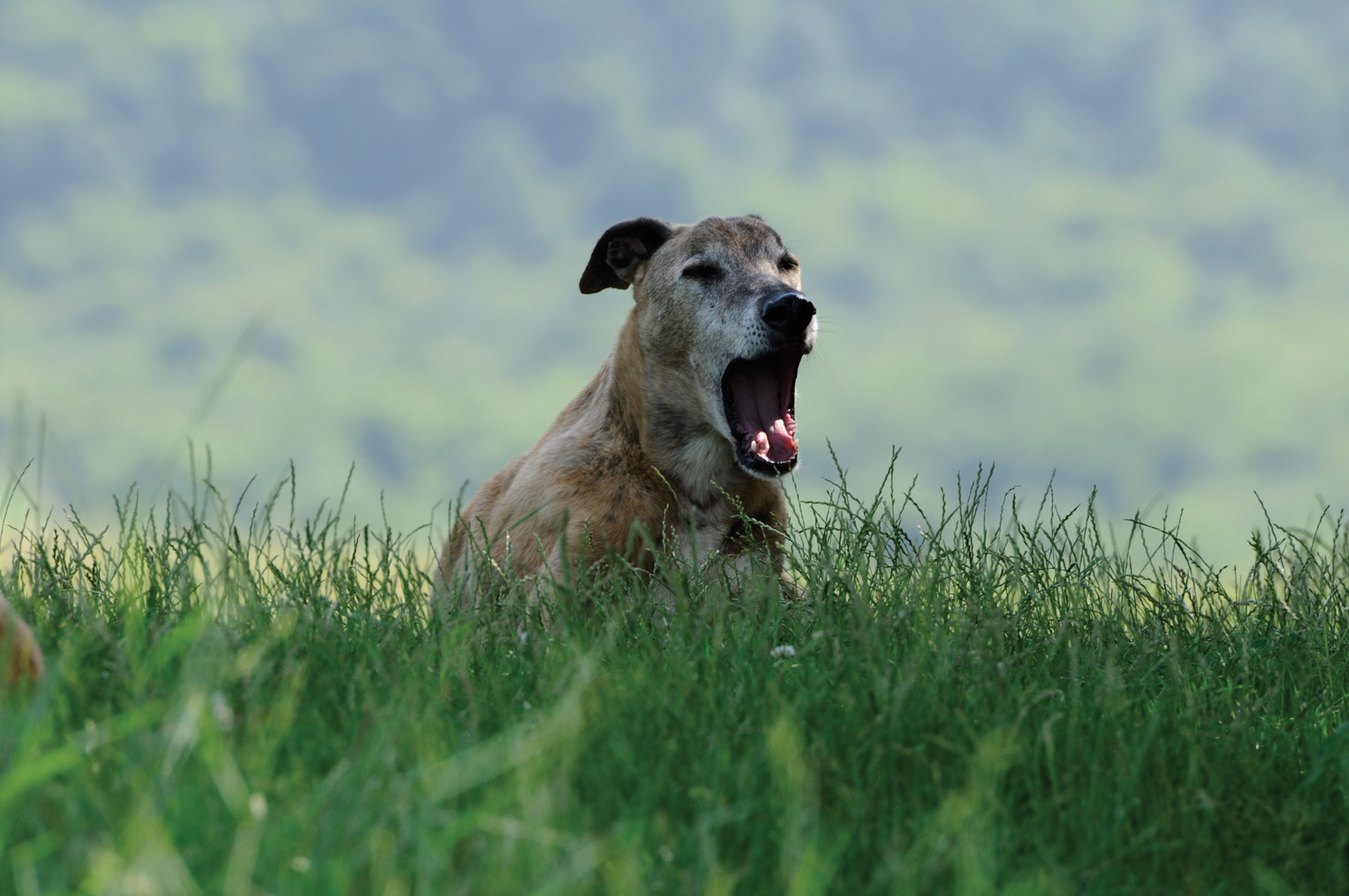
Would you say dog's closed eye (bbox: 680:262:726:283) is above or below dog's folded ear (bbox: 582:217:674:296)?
below

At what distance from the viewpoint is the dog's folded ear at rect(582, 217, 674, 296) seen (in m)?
6.35

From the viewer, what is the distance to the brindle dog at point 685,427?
18.3 ft

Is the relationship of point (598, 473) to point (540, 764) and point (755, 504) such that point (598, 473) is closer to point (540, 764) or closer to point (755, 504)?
point (755, 504)

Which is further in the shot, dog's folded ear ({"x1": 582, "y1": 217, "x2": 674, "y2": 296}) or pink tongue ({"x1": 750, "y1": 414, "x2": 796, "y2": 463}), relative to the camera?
dog's folded ear ({"x1": 582, "y1": 217, "x2": 674, "y2": 296})

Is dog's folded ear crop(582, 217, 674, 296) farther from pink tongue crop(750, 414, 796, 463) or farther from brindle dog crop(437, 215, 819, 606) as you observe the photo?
pink tongue crop(750, 414, 796, 463)

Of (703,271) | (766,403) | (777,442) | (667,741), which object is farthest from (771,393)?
(667,741)

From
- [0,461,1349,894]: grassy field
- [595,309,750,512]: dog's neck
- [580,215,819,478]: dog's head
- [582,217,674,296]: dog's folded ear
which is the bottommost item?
[0,461,1349,894]: grassy field

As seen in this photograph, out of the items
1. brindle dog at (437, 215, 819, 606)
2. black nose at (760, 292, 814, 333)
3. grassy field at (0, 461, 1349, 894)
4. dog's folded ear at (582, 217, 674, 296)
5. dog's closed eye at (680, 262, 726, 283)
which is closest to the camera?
grassy field at (0, 461, 1349, 894)

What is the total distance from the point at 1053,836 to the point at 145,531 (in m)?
3.81

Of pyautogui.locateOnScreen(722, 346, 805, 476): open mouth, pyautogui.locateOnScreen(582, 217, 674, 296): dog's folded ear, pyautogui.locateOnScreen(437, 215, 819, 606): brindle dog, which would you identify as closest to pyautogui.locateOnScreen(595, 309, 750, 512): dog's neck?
pyautogui.locateOnScreen(437, 215, 819, 606): brindle dog

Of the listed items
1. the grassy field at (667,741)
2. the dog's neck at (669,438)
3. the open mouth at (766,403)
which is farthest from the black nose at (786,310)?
the grassy field at (667,741)

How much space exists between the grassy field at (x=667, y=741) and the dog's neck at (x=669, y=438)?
1182 mm

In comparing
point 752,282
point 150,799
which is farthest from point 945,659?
point 752,282

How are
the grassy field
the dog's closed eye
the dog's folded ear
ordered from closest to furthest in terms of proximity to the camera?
the grassy field, the dog's closed eye, the dog's folded ear
